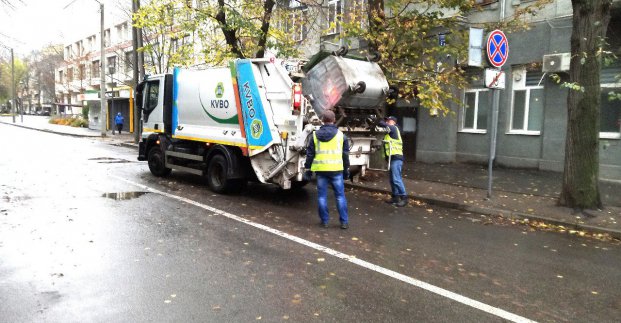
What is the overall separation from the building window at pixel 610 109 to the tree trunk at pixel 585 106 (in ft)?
15.6

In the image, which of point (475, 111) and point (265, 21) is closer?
point (265, 21)

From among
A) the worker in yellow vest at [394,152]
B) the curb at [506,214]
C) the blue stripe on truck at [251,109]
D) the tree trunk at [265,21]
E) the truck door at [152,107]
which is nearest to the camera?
the curb at [506,214]

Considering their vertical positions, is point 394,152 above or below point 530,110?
below

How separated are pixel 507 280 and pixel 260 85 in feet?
17.6

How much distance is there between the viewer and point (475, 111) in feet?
49.8

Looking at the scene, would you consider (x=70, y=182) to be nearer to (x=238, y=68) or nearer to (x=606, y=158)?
(x=238, y=68)

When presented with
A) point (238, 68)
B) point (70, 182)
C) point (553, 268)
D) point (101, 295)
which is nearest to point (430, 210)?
point (553, 268)

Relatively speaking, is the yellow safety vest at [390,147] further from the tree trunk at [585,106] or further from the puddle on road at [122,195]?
the puddle on road at [122,195]

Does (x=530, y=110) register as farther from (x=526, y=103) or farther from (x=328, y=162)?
(x=328, y=162)

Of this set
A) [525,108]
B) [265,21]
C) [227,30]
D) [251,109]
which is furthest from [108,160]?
[525,108]

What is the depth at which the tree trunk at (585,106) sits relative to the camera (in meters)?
7.86

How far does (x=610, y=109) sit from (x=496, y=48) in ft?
17.4

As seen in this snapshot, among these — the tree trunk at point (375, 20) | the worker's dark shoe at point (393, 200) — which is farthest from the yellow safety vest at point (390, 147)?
the tree trunk at point (375, 20)

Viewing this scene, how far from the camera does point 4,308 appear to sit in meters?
3.79
